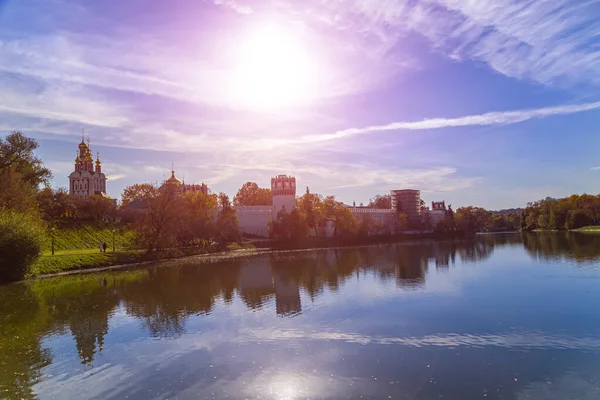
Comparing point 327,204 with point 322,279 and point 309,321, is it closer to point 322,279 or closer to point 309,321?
point 322,279

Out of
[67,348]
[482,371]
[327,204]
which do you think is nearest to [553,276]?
[482,371]

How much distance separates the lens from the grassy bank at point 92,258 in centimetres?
3167

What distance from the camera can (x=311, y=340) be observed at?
42.7 feet

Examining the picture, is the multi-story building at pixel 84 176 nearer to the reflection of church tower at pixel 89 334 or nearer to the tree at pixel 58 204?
the tree at pixel 58 204

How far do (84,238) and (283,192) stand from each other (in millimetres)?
34507

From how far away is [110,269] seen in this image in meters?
35.8

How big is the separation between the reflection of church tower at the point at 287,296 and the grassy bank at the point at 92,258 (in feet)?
50.8

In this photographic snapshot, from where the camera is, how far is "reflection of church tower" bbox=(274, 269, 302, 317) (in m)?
17.6

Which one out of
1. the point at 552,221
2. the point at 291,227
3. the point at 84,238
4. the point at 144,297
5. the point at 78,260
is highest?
the point at 552,221

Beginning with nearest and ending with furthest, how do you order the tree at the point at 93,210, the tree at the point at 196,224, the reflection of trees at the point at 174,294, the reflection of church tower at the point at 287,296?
the reflection of trees at the point at 174,294 → the reflection of church tower at the point at 287,296 → the tree at the point at 196,224 → the tree at the point at 93,210

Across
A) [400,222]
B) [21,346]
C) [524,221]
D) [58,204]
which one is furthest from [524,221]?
[21,346]

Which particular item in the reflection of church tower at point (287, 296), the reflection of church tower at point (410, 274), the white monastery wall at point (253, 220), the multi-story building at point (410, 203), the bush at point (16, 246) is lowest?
the reflection of church tower at point (287, 296)

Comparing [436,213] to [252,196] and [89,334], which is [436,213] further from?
[89,334]

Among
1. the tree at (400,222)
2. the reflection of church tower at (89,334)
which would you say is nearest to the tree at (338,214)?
the tree at (400,222)
